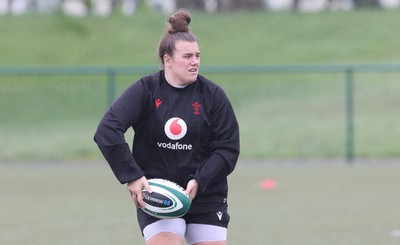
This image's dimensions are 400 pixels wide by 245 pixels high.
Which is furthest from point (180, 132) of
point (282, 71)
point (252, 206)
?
point (282, 71)

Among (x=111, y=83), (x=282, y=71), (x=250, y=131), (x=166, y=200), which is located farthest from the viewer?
(x=250, y=131)

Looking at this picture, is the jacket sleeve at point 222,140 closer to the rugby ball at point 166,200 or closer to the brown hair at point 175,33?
the rugby ball at point 166,200

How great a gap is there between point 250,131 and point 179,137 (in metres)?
13.6

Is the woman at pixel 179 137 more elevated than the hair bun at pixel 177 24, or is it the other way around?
the hair bun at pixel 177 24

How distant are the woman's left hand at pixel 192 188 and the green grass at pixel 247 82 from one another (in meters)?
11.8

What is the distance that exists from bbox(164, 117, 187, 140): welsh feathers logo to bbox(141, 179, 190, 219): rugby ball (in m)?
0.28

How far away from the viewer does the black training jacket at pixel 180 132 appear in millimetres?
5711

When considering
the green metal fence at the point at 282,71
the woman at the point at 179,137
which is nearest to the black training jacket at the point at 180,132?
the woman at the point at 179,137

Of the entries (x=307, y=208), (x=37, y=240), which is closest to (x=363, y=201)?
(x=307, y=208)

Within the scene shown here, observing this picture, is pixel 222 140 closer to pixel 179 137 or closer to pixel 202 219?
pixel 179 137

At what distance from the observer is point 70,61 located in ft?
95.1

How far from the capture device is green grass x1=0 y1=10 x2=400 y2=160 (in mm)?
18328

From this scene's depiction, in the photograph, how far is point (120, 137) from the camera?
5.65m

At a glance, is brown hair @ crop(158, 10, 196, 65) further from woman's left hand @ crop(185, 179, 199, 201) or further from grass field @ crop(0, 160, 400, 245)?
grass field @ crop(0, 160, 400, 245)
